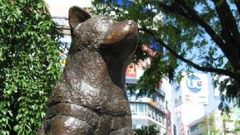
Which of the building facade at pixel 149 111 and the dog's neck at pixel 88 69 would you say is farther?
the building facade at pixel 149 111

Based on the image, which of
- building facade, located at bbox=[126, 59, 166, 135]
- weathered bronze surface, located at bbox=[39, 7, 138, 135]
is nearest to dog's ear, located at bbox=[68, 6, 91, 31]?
weathered bronze surface, located at bbox=[39, 7, 138, 135]

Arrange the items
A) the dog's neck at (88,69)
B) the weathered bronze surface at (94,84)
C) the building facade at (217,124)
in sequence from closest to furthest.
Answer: the weathered bronze surface at (94,84), the dog's neck at (88,69), the building facade at (217,124)

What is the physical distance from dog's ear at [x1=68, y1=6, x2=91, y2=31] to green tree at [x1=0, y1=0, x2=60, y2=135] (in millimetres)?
5252

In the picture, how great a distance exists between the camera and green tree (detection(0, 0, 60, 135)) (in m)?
9.59

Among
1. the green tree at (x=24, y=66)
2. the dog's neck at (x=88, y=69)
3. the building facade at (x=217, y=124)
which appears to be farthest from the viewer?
the building facade at (x=217, y=124)

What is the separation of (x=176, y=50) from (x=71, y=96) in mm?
9529

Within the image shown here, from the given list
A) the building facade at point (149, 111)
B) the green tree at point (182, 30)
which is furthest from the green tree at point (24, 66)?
the building facade at point (149, 111)

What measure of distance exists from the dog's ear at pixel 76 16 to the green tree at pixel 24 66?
5.25 metres

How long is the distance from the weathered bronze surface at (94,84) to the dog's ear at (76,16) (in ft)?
0.30

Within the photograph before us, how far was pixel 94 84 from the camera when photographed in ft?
13.5

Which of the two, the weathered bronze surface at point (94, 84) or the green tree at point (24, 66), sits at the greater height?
the green tree at point (24, 66)

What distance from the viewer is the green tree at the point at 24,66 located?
9594 millimetres

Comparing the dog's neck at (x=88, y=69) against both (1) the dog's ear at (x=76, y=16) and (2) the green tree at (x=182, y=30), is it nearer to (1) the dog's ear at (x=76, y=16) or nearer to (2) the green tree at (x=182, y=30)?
(1) the dog's ear at (x=76, y=16)

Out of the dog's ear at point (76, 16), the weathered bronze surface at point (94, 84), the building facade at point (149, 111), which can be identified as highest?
the building facade at point (149, 111)
